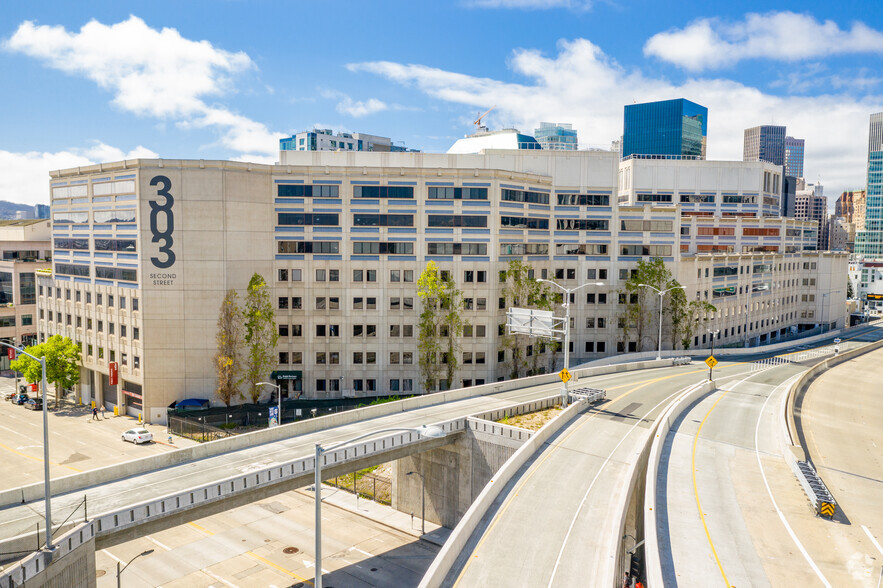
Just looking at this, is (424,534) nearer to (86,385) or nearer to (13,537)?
(13,537)

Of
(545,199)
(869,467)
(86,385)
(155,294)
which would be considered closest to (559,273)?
(545,199)

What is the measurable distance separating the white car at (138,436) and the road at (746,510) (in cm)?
5169

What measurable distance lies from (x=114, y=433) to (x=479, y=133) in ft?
246

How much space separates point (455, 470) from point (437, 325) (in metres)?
26.2

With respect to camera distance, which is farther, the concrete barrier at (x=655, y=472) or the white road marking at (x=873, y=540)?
the white road marking at (x=873, y=540)

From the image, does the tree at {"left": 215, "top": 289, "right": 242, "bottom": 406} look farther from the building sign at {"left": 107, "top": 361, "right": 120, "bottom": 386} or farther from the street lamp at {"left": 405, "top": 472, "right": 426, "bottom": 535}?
the street lamp at {"left": 405, "top": 472, "right": 426, "bottom": 535}

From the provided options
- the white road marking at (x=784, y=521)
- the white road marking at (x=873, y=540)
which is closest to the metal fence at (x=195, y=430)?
the white road marking at (x=784, y=521)

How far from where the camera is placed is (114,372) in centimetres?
7588

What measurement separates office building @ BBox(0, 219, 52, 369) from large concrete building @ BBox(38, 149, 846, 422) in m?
15.4

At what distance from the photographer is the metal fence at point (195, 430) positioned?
211ft

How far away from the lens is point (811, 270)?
13300 cm

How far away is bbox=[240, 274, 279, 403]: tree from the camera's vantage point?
71250 mm

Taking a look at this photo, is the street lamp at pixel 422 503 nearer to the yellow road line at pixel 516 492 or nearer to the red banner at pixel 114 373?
the yellow road line at pixel 516 492

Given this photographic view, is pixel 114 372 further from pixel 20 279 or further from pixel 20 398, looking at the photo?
pixel 20 279
